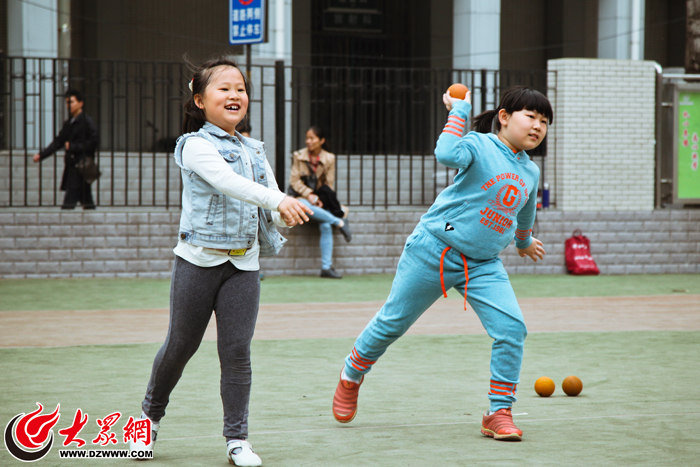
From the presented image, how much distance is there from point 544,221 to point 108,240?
5.83m

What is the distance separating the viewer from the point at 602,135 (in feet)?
40.6

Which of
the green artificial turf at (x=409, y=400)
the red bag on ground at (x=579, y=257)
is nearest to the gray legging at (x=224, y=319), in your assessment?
the green artificial turf at (x=409, y=400)

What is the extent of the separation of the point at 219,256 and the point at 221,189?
32cm

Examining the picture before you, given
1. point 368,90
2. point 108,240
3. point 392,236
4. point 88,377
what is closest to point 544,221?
point 392,236

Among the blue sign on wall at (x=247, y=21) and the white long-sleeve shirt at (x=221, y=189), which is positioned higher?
the blue sign on wall at (x=247, y=21)

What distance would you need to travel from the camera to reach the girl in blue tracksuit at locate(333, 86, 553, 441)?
4.13 meters

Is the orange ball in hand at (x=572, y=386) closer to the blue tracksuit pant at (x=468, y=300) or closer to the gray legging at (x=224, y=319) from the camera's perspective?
the blue tracksuit pant at (x=468, y=300)

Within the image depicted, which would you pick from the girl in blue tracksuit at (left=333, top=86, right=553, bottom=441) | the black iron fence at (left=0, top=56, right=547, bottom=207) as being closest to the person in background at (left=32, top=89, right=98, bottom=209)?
the black iron fence at (left=0, top=56, right=547, bottom=207)

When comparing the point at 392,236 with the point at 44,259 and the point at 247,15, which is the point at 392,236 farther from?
the point at 44,259

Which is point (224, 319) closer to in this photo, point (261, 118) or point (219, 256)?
point (219, 256)

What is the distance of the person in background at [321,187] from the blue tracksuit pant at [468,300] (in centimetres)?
667

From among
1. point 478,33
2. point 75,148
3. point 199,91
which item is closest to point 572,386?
point 199,91

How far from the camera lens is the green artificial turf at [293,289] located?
29.3 ft

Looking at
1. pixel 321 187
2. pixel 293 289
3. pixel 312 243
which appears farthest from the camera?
pixel 312 243
